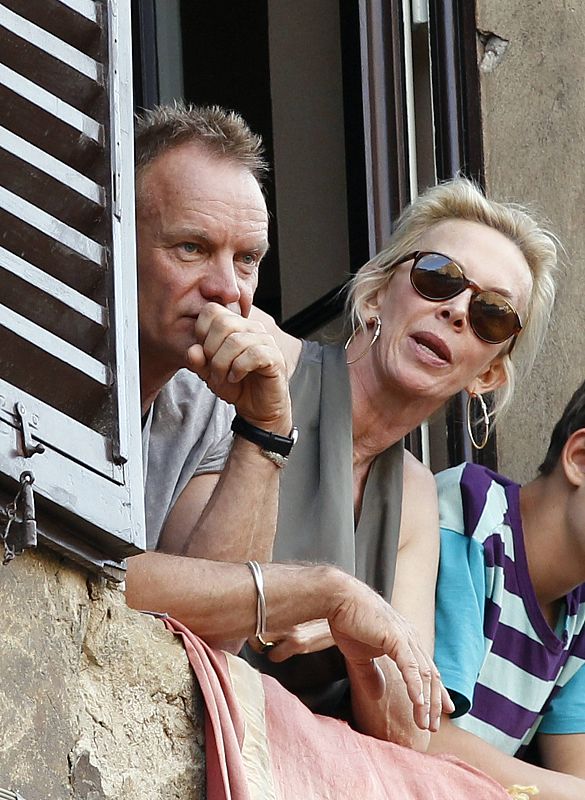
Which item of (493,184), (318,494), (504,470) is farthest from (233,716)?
(493,184)

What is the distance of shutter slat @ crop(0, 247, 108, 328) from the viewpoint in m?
2.57

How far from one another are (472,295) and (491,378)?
0.81ft

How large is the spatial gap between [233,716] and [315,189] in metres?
2.45

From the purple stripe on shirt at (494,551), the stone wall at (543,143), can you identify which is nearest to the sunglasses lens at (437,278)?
the purple stripe on shirt at (494,551)

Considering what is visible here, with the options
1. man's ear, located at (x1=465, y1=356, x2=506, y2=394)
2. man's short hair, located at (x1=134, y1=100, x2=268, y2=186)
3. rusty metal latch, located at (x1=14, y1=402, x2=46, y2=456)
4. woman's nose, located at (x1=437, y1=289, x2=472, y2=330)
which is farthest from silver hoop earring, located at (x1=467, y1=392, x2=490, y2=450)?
rusty metal latch, located at (x1=14, y1=402, x2=46, y2=456)

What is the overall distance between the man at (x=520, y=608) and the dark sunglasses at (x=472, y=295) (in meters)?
0.30

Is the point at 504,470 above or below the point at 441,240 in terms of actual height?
below

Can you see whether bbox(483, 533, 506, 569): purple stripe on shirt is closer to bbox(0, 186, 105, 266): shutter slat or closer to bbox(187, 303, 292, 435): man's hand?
bbox(187, 303, 292, 435): man's hand

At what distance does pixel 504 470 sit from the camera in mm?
4641

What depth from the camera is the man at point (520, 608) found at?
3.66 meters

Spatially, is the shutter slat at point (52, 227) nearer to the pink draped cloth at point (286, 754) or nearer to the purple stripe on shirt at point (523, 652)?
the pink draped cloth at point (286, 754)

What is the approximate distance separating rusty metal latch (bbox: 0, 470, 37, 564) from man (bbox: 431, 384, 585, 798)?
4.22 ft

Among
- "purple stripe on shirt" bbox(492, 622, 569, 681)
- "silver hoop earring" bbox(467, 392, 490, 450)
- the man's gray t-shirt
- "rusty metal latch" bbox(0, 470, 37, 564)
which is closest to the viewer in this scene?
"rusty metal latch" bbox(0, 470, 37, 564)

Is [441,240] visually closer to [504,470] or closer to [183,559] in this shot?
[504,470]
